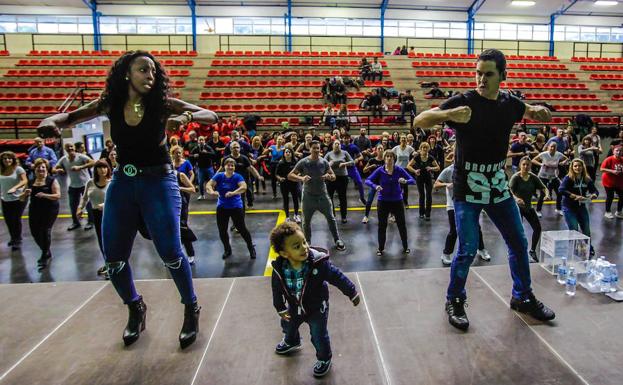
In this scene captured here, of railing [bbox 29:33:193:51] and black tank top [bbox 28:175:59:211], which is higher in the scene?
railing [bbox 29:33:193:51]

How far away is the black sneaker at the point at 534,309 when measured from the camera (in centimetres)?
332

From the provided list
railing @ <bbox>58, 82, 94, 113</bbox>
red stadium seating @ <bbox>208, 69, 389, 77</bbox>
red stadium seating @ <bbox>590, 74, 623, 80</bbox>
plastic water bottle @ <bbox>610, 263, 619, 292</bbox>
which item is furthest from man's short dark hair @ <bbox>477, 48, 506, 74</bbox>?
red stadium seating @ <bbox>590, 74, 623, 80</bbox>

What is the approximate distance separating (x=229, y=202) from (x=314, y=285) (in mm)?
4268

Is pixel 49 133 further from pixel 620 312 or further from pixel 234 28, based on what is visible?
pixel 234 28

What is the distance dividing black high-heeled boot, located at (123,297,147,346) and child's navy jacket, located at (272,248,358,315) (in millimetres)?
1118

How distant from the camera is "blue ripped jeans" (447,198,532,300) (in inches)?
128

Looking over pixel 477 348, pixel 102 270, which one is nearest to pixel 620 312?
pixel 477 348

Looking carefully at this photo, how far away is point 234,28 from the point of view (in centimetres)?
2648

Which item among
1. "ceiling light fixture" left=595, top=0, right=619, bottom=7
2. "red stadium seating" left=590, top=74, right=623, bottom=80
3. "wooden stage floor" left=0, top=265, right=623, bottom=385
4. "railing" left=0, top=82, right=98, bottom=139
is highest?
"ceiling light fixture" left=595, top=0, right=619, bottom=7

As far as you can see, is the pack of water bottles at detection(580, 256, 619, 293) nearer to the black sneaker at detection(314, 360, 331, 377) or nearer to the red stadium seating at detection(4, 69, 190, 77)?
the black sneaker at detection(314, 360, 331, 377)

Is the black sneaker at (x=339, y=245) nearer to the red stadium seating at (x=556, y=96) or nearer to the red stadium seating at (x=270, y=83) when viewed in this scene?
the red stadium seating at (x=270, y=83)

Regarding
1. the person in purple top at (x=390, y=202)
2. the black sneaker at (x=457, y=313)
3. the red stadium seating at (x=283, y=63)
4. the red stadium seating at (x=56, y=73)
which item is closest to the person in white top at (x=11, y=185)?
the person in purple top at (x=390, y=202)

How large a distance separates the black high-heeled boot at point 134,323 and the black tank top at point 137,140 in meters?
1.08

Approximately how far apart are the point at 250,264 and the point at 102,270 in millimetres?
2065
